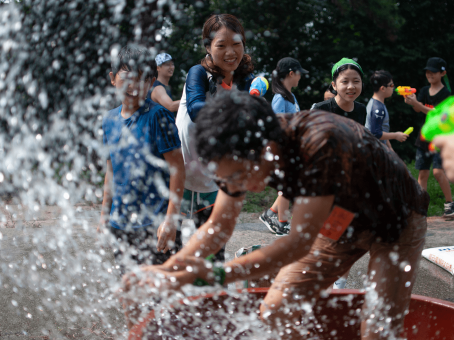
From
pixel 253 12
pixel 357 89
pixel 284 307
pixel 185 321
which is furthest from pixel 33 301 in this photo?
pixel 253 12

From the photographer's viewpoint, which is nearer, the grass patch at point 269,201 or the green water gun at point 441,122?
the green water gun at point 441,122

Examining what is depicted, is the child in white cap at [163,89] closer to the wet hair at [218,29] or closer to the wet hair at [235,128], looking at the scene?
the wet hair at [218,29]

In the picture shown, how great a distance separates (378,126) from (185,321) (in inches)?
122

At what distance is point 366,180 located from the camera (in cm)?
170

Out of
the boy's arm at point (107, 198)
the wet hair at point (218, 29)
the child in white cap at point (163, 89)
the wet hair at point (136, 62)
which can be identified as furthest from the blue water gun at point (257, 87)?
the child in white cap at point (163, 89)

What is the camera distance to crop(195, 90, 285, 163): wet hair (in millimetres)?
1419

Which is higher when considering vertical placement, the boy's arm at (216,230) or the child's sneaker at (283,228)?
the boy's arm at (216,230)

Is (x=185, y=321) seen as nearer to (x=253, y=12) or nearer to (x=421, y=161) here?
(x=421, y=161)

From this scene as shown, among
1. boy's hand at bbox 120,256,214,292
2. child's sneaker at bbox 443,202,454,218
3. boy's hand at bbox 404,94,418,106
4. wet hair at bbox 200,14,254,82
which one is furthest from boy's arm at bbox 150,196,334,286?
child's sneaker at bbox 443,202,454,218

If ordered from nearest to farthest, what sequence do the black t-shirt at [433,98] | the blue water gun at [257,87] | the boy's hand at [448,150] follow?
the boy's hand at [448,150]
the blue water gun at [257,87]
the black t-shirt at [433,98]

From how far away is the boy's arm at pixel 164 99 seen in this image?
4.16 m

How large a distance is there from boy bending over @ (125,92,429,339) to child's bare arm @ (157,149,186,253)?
1.65 ft

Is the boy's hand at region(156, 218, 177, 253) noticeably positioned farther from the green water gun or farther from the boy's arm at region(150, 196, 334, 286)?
the green water gun

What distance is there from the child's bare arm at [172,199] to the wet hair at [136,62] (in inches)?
18.9
